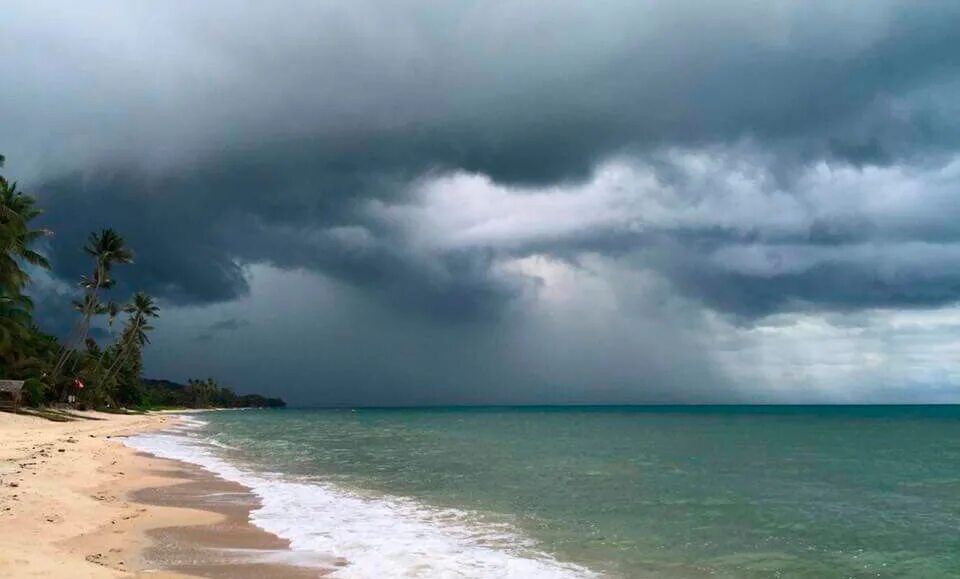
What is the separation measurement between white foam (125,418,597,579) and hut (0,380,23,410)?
50230mm

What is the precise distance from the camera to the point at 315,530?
1586 centimetres

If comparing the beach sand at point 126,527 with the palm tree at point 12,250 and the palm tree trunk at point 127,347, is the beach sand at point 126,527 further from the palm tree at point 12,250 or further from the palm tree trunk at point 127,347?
the palm tree trunk at point 127,347

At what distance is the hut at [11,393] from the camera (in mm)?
60081

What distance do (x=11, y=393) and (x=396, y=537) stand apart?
62263 millimetres

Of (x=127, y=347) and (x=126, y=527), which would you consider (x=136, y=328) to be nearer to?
(x=127, y=347)

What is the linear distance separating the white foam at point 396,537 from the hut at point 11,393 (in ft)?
165

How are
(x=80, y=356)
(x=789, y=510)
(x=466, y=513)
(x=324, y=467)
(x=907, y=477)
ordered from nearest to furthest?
1. (x=466, y=513)
2. (x=789, y=510)
3. (x=324, y=467)
4. (x=907, y=477)
5. (x=80, y=356)

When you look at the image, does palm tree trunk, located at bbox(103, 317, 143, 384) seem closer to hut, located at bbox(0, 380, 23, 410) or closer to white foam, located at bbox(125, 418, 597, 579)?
hut, located at bbox(0, 380, 23, 410)

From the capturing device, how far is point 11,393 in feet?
201

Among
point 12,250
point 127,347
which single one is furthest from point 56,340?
point 12,250

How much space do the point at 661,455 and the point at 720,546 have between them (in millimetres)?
31908

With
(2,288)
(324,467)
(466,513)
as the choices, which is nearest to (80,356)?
(2,288)

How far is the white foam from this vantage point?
1246 centimetres

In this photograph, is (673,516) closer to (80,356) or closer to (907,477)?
(907,477)
